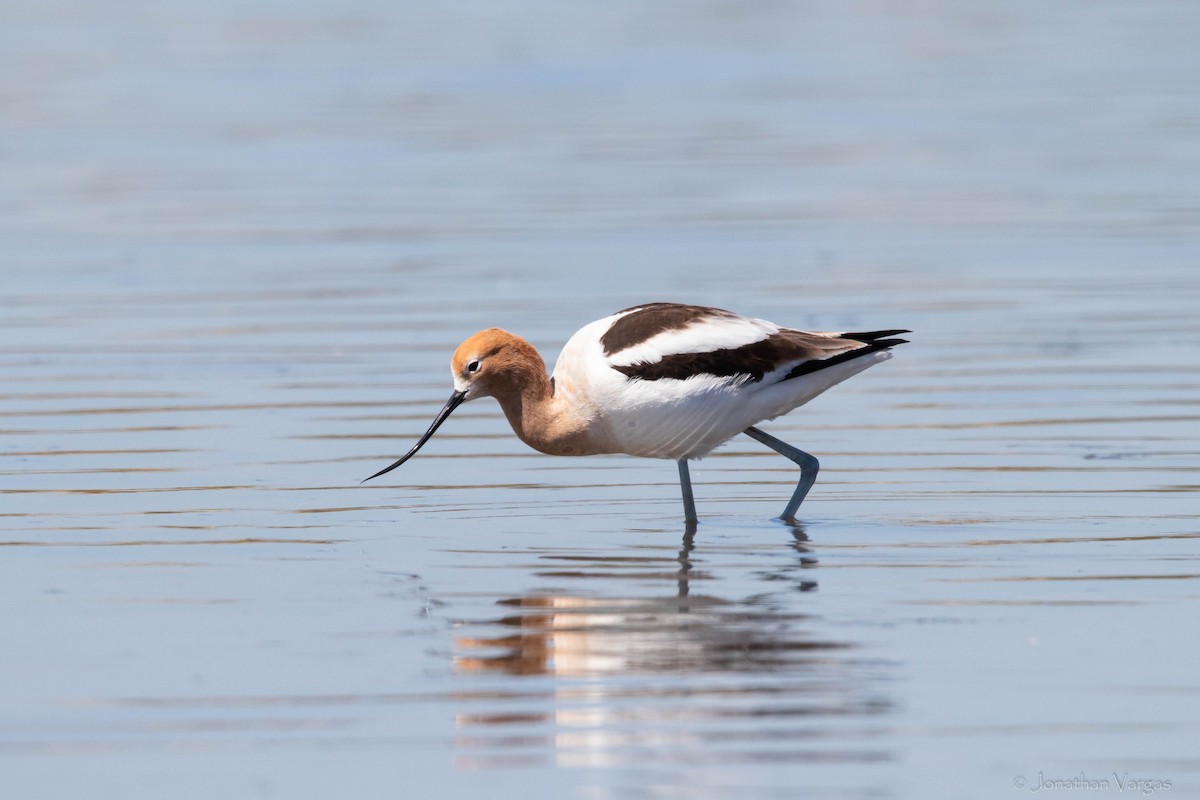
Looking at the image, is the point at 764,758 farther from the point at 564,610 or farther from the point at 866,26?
the point at 866,26

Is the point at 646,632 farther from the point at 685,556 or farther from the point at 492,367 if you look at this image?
the point at 492,367

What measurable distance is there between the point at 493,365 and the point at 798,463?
1414 mm

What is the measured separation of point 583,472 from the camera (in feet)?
33.5

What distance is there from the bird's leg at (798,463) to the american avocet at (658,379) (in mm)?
11

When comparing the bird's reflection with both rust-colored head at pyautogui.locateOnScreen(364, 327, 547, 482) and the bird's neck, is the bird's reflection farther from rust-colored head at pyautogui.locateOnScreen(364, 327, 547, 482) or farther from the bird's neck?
rust-colored head at pyautogui.locateOnScreen(364, 327, 547, 482)

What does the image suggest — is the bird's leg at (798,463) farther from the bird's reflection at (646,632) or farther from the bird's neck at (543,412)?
the bird's reflection at (646,632)

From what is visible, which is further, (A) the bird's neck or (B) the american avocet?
(A) the bird's neck

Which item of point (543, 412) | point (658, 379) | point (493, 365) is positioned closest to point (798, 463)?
point (658, 379)

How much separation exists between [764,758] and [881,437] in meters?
4.92

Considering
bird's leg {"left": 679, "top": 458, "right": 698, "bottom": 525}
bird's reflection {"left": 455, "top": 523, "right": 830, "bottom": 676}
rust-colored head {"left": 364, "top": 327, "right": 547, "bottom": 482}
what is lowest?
bird's reflection {"left": 455, "top": 523, "right": 830, "bottom": 676}

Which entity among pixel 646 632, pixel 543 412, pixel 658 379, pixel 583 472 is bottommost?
pixel 646 632

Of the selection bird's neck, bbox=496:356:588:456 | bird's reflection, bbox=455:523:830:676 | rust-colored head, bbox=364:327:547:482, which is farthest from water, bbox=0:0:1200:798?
rust-colored head, bbox=364:327:547:482

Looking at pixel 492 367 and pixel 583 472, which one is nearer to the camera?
pixel 492 367

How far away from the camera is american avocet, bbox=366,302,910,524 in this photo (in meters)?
8.80
